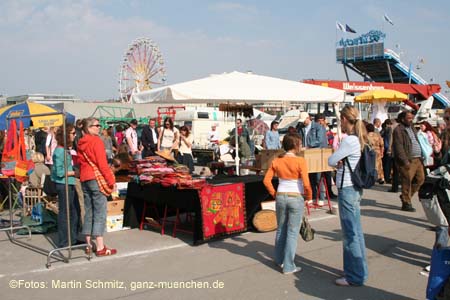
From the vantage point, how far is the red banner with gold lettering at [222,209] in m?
6.18

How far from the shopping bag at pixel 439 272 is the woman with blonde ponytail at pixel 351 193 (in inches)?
40.3

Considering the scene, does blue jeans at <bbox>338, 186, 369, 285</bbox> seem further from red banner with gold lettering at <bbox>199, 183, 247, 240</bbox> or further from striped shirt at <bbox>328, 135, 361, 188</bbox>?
red banner with gold lettering at <bbox>199, 183, 247, 240</bbox>

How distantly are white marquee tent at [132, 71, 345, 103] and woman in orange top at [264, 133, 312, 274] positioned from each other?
266cm

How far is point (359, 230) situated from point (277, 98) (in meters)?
3.73

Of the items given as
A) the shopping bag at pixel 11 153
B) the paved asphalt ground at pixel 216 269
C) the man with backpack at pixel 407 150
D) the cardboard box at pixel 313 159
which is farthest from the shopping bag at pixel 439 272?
the shopping bag at pixel 11 153

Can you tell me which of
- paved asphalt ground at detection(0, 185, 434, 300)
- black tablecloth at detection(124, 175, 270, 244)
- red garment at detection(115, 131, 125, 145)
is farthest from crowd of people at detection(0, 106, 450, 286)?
red garment at detection(115, 131, 125, 145)

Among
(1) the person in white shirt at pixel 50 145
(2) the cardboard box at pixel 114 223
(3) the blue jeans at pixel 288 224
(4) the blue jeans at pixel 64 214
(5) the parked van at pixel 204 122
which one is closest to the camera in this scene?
(3) the blue jeans at pixel 288 224

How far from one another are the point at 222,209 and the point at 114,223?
1.99 m

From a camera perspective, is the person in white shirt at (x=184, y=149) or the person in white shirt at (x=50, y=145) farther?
the person in white shirt at (x=184, y=149)

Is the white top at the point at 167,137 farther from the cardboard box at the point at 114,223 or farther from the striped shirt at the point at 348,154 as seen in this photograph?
the striped shirt at the point at 348,154

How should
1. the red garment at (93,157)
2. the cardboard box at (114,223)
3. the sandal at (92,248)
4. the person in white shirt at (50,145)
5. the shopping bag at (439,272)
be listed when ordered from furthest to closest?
the person in white shirt at (50,145), the cardboard box at (114,223), the sandal at (92,248), the red garment at (93,157), the shopping bag at (439,272)

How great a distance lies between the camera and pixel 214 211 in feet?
20.6

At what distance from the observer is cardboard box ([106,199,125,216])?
24.0ft

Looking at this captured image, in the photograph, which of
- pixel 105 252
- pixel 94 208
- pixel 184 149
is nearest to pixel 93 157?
pixel 94 208
